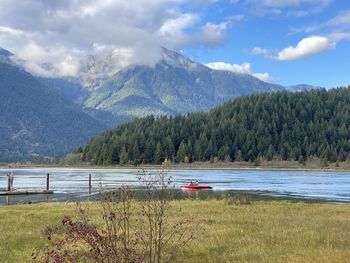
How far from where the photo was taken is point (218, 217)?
3203 cm

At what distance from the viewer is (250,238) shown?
22531 mm

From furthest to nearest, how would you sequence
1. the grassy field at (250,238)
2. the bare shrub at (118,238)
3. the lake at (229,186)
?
1. the lake at (229,186)
2. the grassy field at (250,238)
3. the bare shrub at (118,238)

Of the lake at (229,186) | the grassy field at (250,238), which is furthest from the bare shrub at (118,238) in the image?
the lake at (229,186)

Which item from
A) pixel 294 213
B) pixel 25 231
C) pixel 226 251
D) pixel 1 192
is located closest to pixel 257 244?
pixel 226 251

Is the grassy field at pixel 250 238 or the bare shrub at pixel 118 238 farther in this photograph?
the grassy field at pixel 250 238

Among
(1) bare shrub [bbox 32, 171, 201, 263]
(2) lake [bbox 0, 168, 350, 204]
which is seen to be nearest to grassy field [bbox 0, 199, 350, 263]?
(1) bare shrub [bbox 32, 171, 201, 263]

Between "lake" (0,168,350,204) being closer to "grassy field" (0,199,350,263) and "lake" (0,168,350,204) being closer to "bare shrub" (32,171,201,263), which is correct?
"grassy field" (0,199,350,263)

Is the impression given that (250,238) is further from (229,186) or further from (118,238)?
(229,186)

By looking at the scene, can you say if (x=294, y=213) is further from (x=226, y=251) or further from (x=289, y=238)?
(x=226, y=251)

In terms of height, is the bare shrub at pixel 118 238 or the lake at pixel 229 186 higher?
the bare shrub at pixel 118 238

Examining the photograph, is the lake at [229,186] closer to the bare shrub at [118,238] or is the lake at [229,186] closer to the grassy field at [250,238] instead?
the grassy field at [250,238]

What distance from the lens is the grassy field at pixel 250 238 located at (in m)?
18.3

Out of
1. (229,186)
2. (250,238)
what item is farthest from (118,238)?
(229,186)

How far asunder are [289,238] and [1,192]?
53555 millimetres
